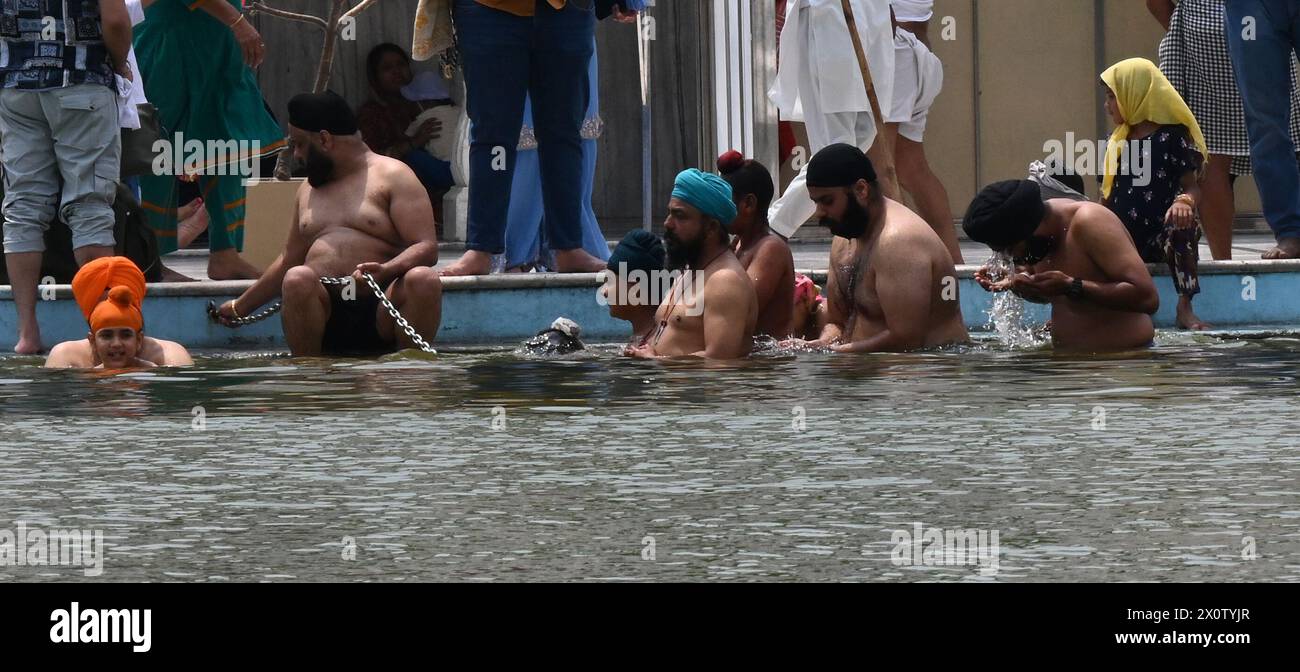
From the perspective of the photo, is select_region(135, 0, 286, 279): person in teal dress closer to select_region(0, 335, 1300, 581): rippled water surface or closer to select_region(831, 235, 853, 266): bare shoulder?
select_region(0, 335, 1300, 581): rippled water surface

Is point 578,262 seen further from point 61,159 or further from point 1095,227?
point 1095,227

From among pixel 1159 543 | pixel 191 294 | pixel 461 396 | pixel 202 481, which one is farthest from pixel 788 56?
pixel 1159 543

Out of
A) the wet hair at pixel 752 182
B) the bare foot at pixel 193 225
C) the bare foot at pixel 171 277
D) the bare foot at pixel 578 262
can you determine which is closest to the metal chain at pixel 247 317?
the bare foot at pixel 171 277

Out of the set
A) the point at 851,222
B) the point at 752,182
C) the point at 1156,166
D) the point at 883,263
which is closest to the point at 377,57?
the point at 752,182

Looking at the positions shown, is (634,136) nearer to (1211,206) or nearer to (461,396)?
(1211,206)

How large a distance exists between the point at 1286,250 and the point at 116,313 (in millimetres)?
5256

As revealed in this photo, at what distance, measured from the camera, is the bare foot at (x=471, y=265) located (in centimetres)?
955

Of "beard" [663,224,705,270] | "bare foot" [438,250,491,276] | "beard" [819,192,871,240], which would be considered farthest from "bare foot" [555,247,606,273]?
"beard" [819,192,871,240]

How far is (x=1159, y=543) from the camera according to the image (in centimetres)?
429

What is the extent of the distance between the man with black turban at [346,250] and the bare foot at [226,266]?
0.82 metres

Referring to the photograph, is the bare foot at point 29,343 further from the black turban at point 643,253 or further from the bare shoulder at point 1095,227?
the bare shoulder at point 1095,227

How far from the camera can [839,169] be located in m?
8.48

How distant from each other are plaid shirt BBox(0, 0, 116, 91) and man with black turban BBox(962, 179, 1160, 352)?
350 centimetres

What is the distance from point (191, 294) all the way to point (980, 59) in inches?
281
